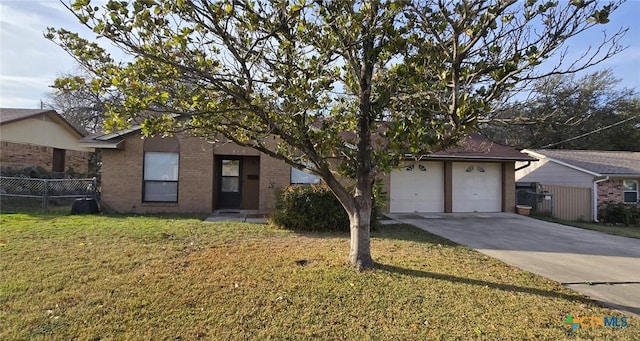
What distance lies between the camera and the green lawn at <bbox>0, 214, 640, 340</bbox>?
3.74 metres

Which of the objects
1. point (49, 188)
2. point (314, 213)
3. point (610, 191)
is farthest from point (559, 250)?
point (49, 188)

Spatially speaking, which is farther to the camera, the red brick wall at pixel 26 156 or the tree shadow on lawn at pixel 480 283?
the red brick wall at pixel 26 156

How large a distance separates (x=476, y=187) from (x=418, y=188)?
8.64 ft

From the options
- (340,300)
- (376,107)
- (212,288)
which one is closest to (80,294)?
(212,288)

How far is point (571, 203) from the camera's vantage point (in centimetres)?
1583

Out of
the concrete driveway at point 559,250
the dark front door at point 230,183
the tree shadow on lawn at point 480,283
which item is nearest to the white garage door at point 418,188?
the concrete driveway at point 559,250

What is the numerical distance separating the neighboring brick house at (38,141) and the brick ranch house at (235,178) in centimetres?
567

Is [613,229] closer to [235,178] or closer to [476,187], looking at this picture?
[476,187]

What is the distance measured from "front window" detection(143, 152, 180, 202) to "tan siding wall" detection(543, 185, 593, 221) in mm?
15516

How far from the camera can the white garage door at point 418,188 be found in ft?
47.0

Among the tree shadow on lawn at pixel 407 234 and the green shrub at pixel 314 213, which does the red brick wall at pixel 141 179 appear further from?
the tree shadow on lawn at pixel 407 234

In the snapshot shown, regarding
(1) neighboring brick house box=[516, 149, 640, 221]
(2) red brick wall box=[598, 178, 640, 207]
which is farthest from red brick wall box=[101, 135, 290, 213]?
(2) red brick wall box=[598, 178, 640, 207]

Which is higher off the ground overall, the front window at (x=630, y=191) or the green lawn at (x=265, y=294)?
the front window at (x=630, y=191)

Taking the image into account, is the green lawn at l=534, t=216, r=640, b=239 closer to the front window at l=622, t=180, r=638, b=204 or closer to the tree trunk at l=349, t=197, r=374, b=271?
the front window at l=622, t=180, r=638, b=204
